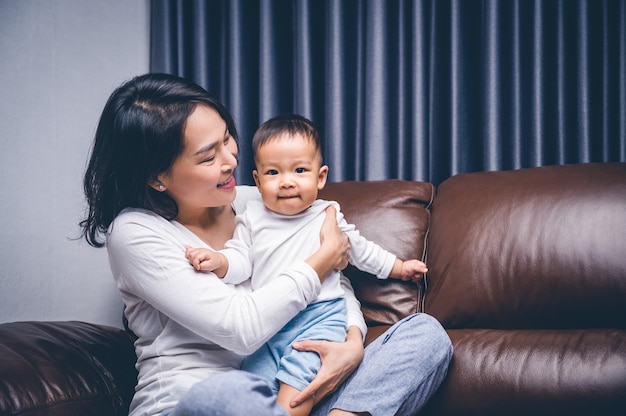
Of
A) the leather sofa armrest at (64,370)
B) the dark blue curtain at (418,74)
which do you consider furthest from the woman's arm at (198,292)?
the dark blue curtain at (418,74)

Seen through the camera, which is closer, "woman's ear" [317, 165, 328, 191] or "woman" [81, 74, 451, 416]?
"woman" [81, 74, 451, 416]

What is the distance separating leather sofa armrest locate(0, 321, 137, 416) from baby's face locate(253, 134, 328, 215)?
56cm

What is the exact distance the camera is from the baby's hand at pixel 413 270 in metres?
1.42

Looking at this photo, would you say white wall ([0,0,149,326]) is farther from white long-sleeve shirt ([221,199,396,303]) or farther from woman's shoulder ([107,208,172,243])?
white long-sleeve shirt ([221,199,396,303])

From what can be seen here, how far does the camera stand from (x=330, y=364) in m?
1.08

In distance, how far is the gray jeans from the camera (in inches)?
36.2

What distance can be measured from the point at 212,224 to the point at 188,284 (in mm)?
354

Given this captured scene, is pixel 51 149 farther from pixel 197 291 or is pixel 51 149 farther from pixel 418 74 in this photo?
pixel 418 74

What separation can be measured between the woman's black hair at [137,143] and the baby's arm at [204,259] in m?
0.16

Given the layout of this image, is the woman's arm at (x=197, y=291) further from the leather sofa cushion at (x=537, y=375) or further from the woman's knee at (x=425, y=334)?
the leather sofa cushion at (x=537, y=375)

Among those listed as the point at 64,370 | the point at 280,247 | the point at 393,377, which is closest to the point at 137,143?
the point at 280,247

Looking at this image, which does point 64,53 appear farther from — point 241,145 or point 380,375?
point 380,375

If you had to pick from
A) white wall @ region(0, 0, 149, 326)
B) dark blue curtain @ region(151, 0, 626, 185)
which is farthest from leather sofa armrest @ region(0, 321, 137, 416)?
dark blue curtain @ region(151, 0, 626, 185)

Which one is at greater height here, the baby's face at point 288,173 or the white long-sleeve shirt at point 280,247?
the baby's face at point 288,173
